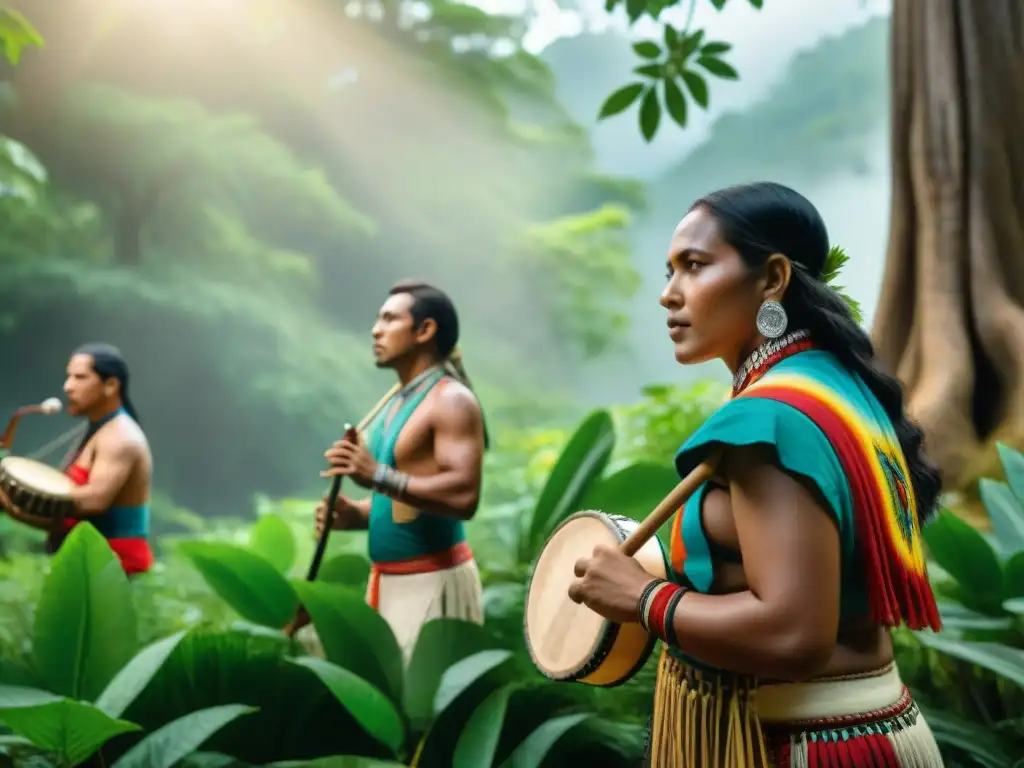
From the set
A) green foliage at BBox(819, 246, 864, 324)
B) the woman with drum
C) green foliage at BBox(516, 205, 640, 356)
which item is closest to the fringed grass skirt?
the woman with drum

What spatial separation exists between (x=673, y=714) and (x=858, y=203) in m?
8.39

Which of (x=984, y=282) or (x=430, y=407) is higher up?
(x=984, y=282)

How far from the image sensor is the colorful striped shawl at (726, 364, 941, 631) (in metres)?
0.79

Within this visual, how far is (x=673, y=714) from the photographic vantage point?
0.88 m

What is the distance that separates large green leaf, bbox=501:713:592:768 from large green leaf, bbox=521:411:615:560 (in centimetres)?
67

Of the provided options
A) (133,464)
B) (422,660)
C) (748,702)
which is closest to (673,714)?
(748,702)

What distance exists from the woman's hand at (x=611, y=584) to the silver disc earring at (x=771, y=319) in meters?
0.27

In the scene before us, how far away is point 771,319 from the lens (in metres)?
0.85

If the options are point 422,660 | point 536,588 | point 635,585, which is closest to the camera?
point 635,585

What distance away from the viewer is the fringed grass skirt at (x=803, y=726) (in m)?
0.81

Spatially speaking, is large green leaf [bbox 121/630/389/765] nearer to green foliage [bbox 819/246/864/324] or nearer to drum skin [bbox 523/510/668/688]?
drum skin [bbox 523/510/668/688]

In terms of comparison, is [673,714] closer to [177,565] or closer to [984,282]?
[984,282]

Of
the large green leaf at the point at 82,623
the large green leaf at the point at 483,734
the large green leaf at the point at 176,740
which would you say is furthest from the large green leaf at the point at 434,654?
the large green leaf at the point at 82,623

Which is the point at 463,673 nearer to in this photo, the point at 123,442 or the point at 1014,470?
the point at 1014,470
